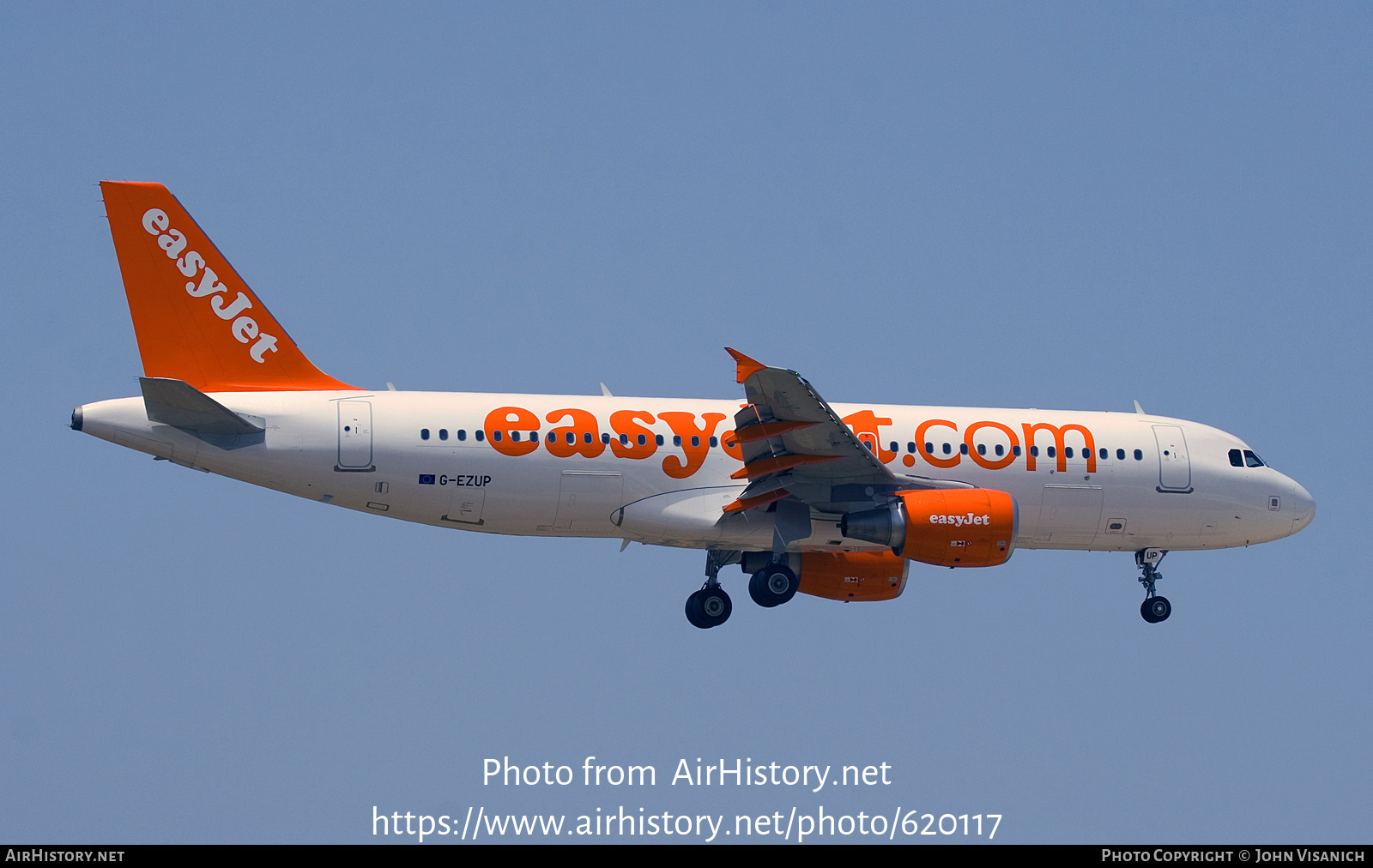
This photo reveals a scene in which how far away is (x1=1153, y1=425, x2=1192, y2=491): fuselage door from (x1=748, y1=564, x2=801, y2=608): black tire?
8.31 m

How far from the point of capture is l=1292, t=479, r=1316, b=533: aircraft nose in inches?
1435

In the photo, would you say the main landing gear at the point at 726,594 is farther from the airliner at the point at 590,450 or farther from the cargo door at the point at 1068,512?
the cargo door at the point at 1068,512

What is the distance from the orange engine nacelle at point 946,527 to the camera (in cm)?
3116

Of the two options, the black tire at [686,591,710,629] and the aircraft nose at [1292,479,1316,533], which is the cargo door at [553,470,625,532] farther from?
the aircraft nose at [1292,479,1316,533]

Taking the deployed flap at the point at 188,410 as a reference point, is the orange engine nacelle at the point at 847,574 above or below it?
below

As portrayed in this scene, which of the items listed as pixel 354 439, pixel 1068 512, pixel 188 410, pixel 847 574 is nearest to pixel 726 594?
pixel 847 574

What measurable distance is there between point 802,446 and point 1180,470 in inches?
366

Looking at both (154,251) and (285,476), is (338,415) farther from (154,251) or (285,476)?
(154,251)

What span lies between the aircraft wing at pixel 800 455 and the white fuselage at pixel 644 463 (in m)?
0.69

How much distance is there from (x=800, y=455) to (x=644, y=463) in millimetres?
3074

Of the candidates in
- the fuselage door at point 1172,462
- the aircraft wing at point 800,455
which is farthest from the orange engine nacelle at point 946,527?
the fuselage door at point 1172,462

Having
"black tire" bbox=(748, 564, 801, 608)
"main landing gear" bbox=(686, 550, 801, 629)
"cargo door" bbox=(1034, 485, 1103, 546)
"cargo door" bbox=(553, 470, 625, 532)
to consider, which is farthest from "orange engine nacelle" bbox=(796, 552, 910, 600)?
"cargo door" bbox=(553, 470, 625, 532)

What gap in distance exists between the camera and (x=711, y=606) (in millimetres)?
34656
